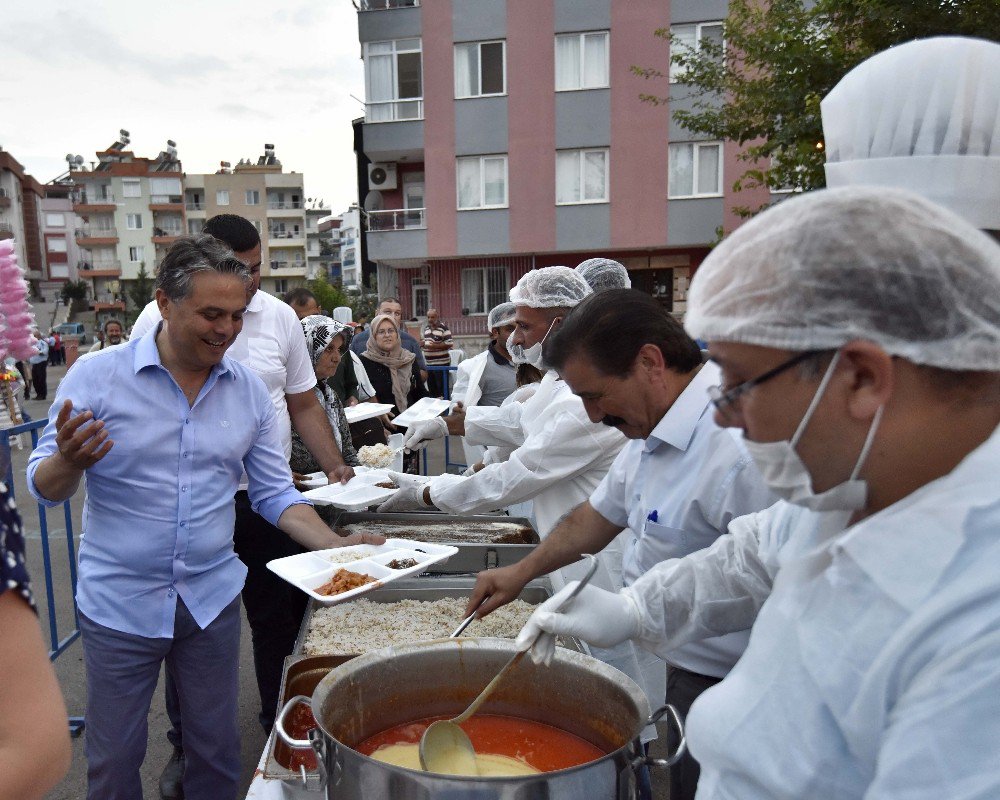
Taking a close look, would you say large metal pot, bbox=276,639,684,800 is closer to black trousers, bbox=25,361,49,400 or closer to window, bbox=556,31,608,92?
black trousers, bbox=25,361,49,400

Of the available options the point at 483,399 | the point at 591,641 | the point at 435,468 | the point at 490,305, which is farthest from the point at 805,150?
the point at 490,305

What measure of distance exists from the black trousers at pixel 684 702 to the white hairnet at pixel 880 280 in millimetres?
1154

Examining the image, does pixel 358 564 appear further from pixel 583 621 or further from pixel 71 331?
pixel 71 331

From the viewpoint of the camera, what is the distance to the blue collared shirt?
2.06 m

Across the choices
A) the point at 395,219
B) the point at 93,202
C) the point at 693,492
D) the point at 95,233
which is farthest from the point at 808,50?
the point at 93,202

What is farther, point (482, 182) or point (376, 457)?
point (482, 182)

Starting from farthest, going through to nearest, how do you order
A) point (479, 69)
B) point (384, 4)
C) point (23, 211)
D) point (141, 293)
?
point (23, 211) < point (141, 293) < point (384, 4) < point (479, 69)

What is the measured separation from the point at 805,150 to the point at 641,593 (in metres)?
5.67

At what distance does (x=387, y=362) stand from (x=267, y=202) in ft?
175

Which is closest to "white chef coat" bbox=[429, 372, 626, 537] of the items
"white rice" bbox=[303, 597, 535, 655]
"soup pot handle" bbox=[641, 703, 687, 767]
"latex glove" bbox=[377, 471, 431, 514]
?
"latex glove" bbox=[377, 471, 431, 514]

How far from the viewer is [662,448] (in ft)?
6.04

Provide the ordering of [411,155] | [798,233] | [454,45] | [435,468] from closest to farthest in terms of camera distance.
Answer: [798,233]
[435,468]
[454,45]
[411,155]

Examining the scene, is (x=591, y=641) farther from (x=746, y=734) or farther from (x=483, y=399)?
(x=483, y=399)

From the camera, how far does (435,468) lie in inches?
328
